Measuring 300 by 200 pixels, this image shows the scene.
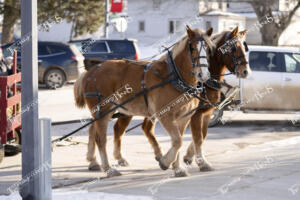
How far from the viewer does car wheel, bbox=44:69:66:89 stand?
25109 mm

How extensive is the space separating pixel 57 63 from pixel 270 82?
12221mm

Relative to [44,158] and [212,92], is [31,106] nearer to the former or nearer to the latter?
[44,158]

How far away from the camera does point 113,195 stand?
7809 mm

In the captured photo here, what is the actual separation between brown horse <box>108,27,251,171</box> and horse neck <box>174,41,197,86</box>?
3.77 feet

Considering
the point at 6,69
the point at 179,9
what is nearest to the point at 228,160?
the point at 6,69

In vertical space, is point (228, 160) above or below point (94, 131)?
below

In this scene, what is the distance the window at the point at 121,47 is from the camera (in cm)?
2636

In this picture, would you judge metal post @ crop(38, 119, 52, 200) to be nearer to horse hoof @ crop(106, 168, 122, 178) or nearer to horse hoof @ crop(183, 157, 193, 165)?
horse hoof @ crop(106, 168, 122, 178)

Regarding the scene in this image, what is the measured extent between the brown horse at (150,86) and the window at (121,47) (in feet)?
52.8

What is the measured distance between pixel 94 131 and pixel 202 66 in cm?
238

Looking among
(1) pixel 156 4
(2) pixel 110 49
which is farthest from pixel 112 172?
(1) pixel 156 4

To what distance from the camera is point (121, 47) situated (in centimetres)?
2644

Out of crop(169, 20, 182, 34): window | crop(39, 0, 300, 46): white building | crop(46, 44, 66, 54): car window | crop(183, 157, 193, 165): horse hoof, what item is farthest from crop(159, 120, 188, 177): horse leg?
crop(169, 20, 182, 34): window

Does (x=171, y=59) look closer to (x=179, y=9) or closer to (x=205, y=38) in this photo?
(x=205, y=38)
